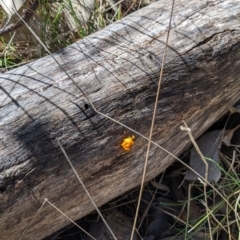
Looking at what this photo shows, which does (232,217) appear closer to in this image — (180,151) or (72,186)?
(180,151)

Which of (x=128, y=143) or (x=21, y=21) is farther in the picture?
(x=21, y=21)

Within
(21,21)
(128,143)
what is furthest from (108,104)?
(21,21)

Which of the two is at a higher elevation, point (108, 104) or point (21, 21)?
point (21, 21)

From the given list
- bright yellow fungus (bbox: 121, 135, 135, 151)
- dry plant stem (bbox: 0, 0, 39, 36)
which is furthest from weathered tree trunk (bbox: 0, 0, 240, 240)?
dry plant stem (bbox: 0, 0, 39, 36)

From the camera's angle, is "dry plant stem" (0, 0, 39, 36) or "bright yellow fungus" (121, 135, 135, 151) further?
"dry plant stem" (0, 0, 39, 36)

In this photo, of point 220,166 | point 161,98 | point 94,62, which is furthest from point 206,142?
point 94,62

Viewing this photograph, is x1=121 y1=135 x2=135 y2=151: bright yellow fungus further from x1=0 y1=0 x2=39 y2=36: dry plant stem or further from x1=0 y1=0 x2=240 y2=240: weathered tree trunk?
x1=0 y1=0 x2=39 y2=36: dry plant stem

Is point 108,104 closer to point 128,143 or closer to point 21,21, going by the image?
point 128,143
